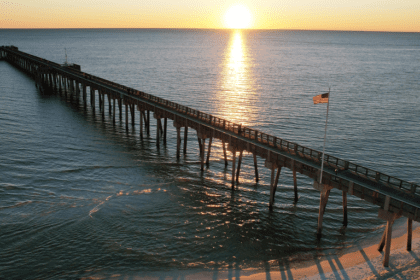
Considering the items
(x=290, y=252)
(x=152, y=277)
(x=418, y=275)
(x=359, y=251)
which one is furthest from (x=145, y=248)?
(x=418, y=275)

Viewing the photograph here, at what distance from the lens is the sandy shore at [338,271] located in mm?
23641

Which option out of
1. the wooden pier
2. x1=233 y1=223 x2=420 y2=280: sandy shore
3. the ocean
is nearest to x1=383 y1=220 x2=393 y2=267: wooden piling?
the wooden pier

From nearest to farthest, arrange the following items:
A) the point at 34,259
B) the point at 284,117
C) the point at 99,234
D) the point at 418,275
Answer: the point at 418,275 < the point at 34,259 < the point at 99,234 < the point at 284,117

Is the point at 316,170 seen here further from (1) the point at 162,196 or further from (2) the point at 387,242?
(1) the point at 162,196

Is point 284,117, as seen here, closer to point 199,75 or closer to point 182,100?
point 182,100

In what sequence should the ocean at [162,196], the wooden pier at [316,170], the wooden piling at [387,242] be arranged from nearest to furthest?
1. the wooden piling at [387,242]
2. the wooden pier at [316,170]
3. the ocean at [162,196]

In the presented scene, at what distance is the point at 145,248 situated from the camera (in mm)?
27250

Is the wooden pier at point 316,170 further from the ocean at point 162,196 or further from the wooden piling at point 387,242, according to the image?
the ocean at point 162,196

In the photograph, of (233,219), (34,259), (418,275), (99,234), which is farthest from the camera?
(233,219)

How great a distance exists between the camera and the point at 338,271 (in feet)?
80.1

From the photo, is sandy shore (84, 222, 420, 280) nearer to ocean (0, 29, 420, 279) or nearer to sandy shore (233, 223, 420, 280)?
sandy shore (233, 223, 420, 280)

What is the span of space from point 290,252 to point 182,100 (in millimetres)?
57290

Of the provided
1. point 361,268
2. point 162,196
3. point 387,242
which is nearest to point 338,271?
point 361,268

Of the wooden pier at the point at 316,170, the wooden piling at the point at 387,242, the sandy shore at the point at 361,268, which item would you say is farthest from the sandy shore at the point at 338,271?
the wooden pier at the point at 316,170
